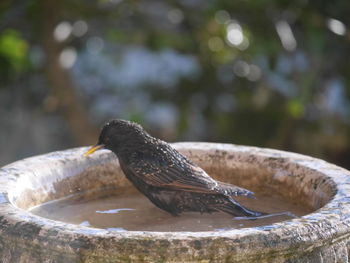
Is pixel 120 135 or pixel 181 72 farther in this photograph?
pixel 181 72

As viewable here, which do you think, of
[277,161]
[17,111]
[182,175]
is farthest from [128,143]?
[17,111]

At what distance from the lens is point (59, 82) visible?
618 cm

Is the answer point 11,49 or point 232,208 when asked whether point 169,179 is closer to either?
point 232,208

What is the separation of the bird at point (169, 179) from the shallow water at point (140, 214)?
0.05 m

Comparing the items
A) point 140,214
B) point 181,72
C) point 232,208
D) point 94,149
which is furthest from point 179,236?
point 181,72

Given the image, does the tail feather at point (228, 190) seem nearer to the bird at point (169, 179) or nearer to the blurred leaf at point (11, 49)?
the bird at point (169, 179)

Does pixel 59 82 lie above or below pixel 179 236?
above

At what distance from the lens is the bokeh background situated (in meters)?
5.83

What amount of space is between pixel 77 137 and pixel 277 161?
3.49 meters

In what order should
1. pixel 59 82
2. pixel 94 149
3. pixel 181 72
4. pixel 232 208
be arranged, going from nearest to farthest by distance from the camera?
pixel 232 208 < pixel 94 149 < pixel 59 82 < pixel 181 72

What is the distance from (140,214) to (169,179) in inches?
9.6

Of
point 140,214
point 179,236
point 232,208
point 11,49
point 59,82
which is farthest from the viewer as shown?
point 59,82

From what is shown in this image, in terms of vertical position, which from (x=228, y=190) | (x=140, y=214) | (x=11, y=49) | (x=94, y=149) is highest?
(x=11, y=49)

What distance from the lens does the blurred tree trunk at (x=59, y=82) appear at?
19.4 ft
